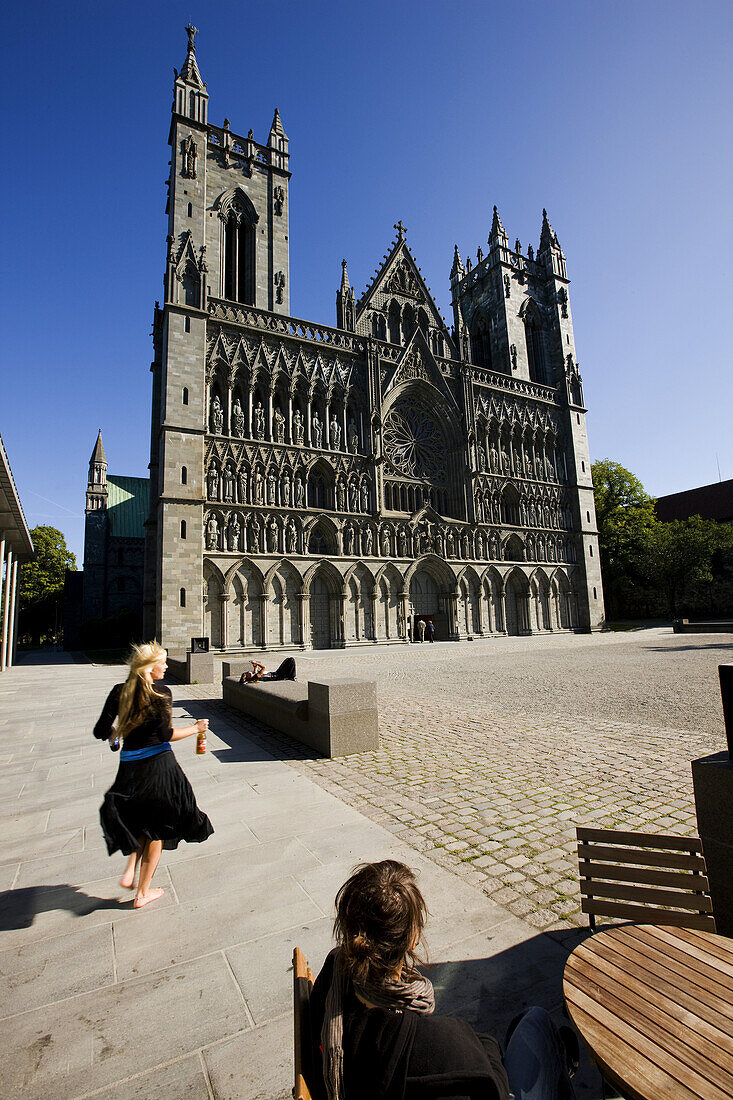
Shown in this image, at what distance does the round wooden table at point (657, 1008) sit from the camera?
1.50 meters

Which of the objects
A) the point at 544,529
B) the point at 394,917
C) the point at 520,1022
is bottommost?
the point at 520,1022

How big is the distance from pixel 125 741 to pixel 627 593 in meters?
51.7

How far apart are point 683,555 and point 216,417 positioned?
3805cm

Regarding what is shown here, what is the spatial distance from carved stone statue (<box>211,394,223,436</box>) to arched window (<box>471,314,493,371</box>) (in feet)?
85.2

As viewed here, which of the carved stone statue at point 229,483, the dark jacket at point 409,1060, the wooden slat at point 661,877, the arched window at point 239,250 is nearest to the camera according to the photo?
the dark jacket at point 409,1060

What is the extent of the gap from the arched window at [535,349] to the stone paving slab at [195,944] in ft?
152

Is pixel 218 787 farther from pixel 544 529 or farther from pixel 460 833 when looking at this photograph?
pixel 544 529

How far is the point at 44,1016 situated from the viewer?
8.62ft

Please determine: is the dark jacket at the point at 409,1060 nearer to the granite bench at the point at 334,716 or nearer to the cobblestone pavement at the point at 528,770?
the cobblestone pavement at the point at 528,770

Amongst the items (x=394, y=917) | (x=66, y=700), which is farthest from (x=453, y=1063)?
(x=66, y=700)

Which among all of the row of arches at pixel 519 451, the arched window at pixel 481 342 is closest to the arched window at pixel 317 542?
the row of arches at pixel 519 451

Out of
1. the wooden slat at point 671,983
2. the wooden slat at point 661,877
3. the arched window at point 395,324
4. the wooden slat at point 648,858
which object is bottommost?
the wooden slat at point 671,983

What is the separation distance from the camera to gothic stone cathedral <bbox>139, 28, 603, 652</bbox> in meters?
26.6

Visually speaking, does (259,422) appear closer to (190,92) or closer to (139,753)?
(190,92)
